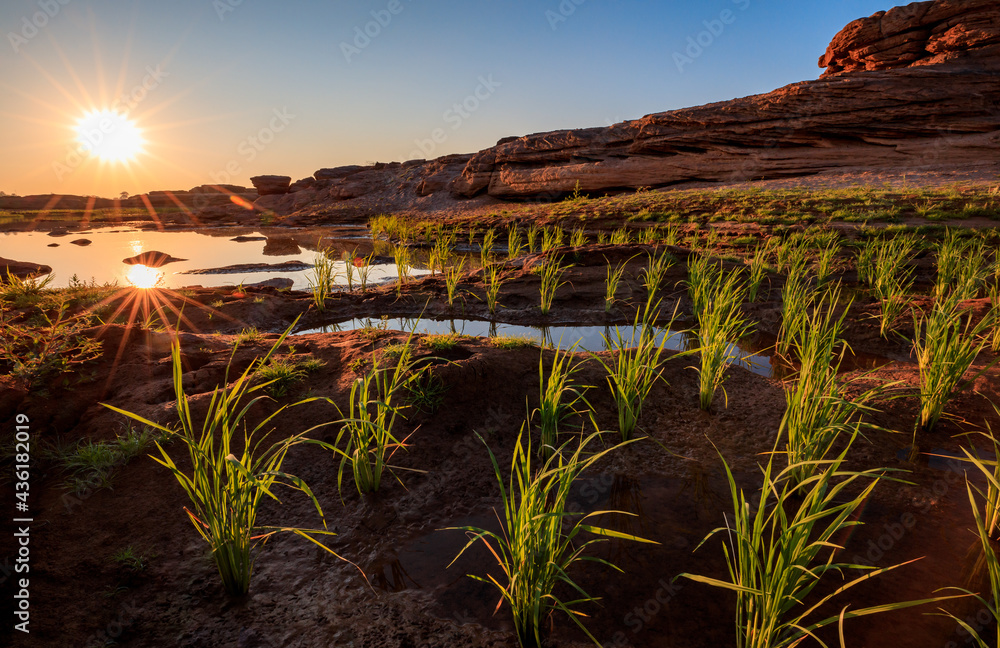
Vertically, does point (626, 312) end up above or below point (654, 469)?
above

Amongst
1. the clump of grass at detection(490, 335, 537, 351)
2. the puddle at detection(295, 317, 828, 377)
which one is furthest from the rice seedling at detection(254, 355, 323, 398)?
the clump of grass at detection(490, 335, 537, 351)

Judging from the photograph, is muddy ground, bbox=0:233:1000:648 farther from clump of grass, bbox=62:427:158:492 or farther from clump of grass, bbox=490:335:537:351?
clump of grass, bbox=490:335:537:351

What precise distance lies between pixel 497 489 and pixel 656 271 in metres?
5.14

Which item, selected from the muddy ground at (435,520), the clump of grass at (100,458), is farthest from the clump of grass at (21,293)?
the clump of grass at (100,458)

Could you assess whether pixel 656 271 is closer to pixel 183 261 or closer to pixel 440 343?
pixel 440 343

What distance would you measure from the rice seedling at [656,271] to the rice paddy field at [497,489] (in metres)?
1.96

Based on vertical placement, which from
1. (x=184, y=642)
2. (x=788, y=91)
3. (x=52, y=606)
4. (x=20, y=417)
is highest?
(x=788, y=91)

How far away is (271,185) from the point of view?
53812 millimetres

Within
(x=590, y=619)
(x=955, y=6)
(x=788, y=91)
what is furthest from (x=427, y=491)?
(x=955, y=6)

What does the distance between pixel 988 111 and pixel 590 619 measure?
119ft

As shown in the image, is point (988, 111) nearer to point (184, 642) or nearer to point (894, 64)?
point (894, 64)

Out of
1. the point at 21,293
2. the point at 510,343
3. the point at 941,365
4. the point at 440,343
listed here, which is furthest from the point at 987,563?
the point at 21,293

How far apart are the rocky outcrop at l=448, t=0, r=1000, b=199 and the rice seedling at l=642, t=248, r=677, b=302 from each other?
71.2 ft

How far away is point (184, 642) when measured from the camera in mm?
1852
